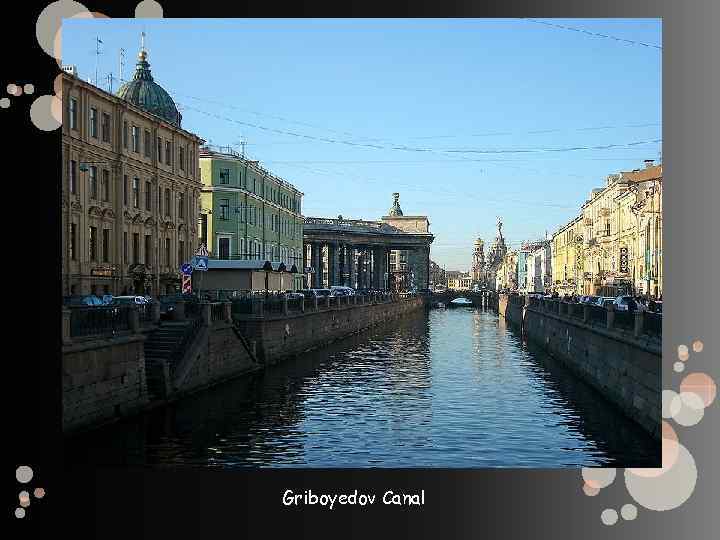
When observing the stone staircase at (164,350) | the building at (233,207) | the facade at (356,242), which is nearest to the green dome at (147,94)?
the building at (233,207)

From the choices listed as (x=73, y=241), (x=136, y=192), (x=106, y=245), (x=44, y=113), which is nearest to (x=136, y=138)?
(x=136, y=192)

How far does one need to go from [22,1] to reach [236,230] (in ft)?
214

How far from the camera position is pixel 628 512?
11648mm

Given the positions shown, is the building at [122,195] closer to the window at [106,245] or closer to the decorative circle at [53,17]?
the window at [106,245]

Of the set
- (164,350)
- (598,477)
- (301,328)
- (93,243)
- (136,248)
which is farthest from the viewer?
(301,328)

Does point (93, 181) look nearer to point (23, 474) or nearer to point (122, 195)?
point (122, 195)

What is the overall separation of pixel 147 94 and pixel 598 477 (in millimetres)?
61936

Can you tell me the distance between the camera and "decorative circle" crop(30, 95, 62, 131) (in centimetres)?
1244

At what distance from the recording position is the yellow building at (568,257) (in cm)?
12110

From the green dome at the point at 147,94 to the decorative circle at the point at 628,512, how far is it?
59.8 metres

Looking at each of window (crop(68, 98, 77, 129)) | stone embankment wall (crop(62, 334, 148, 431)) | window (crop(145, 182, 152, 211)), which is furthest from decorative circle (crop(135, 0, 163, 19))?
window (crop(145, 182, 152, 211))

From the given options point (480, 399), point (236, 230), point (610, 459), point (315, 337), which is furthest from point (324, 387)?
point (236, 230)

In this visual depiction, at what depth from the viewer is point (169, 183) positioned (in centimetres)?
5681

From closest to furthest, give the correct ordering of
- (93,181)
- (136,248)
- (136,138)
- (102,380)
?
(102,380) → (93,181) → (136,138) → (136,248)
